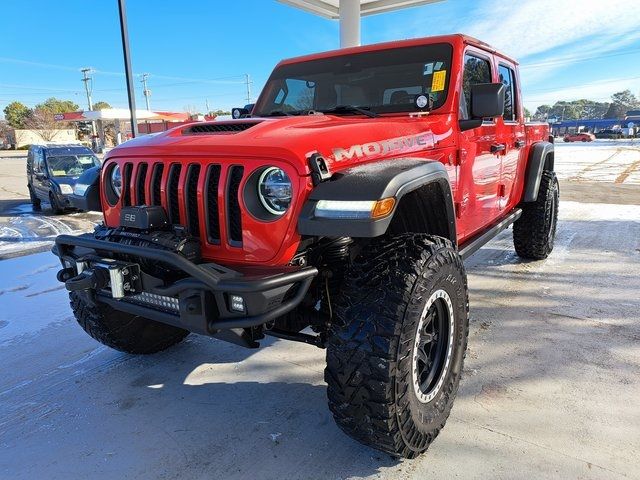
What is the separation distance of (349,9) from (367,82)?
818 cm

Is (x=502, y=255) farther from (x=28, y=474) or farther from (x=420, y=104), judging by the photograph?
(x=28, y=474)

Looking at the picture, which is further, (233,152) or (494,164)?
(494,164)

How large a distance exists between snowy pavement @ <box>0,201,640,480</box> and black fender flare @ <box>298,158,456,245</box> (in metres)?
1.10

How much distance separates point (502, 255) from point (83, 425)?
15.3 feet

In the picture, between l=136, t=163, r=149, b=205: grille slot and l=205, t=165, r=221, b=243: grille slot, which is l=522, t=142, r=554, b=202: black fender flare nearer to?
l=205, t=165, r=221, b=243: grille slot

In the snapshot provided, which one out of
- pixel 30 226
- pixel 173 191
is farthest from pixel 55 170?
pixel 173 191

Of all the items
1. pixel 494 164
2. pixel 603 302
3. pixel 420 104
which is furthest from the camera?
pixel 603 302

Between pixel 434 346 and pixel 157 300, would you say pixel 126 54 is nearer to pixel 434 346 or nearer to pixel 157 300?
pixel 157 300

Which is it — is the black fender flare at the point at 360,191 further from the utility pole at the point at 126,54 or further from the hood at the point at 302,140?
the utility pole at the point at 126,54

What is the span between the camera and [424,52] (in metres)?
3.24

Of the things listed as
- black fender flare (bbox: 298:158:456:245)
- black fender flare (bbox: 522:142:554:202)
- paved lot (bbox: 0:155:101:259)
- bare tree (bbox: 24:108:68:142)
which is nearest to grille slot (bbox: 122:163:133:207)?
black fender flare (bbox: 298:158:456:245)

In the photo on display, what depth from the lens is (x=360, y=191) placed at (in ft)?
6.25

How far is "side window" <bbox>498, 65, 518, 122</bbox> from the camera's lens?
4.13 meters

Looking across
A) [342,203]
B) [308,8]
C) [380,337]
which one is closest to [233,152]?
[342,203]
